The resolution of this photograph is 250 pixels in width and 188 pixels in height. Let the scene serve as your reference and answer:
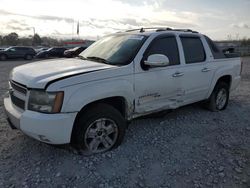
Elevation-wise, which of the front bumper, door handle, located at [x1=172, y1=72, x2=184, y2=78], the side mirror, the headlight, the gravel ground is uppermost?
the side mirror

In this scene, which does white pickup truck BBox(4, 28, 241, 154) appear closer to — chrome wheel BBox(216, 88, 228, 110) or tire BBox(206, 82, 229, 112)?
tire BBox(206, 82, 229, 112)

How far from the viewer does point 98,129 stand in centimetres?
332

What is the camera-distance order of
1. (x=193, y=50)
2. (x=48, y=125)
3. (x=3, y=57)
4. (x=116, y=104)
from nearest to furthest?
(x=48, y=125), (x=116, y=104), (x=193, y=50), (x=3, y=57)

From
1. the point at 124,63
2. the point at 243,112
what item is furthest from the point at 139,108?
the point at 243,112

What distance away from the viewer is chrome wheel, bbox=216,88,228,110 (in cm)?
540

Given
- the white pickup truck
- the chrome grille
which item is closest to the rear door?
the white pickup truck

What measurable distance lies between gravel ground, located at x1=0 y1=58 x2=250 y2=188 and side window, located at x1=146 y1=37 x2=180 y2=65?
126 cm

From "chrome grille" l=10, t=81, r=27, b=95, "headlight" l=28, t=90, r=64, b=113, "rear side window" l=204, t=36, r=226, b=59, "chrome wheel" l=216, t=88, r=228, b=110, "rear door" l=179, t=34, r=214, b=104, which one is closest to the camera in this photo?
"headlight" l=28, t=90, r=64, b=113

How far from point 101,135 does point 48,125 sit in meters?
0.82

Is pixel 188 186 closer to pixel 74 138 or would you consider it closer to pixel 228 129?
pixel 74 138

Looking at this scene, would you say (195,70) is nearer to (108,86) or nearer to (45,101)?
(108,86)

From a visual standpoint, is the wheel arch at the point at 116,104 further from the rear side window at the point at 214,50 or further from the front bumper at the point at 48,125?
the rear side window at the point at 214,50

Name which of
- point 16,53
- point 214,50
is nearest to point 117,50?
point 214,50

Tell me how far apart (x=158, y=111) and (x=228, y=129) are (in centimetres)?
143
